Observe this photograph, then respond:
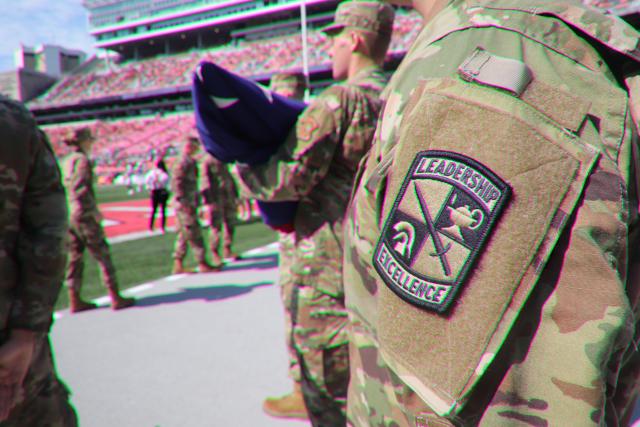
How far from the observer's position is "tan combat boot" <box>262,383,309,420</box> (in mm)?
2664

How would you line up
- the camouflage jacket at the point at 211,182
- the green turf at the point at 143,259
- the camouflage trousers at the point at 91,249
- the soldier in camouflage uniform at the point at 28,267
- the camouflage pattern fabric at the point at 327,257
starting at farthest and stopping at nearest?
the camouflage jacket at the point at 211,182, the green turf at the point at 143,259, the camouflage trousers at the point at 91,249, the camouflage pattern fabric at the point at 327,257, the soldier in camouflage uniform at the point at 28,267

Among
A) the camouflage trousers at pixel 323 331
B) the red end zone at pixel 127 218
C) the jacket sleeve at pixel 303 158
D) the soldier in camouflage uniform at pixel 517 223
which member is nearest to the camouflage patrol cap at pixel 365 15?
the jacket sleeve at pixel 303 158

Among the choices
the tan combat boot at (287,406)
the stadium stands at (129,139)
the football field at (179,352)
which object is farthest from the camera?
the stadium stands at (129,139)

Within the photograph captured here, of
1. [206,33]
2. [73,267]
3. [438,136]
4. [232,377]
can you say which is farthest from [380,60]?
[206,33]

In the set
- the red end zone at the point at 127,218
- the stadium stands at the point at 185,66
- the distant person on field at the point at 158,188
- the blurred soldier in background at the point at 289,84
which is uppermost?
the blurred soldier in background at the point at 289,84

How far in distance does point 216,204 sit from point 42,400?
18.0 feet

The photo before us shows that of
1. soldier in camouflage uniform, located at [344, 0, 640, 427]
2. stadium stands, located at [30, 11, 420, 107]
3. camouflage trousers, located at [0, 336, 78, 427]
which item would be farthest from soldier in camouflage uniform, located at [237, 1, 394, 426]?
stadium stands, located at [30, 11, 420, 107]

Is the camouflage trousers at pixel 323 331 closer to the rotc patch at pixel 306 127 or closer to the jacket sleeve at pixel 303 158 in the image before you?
the jacket sleeve at pixel 303 158

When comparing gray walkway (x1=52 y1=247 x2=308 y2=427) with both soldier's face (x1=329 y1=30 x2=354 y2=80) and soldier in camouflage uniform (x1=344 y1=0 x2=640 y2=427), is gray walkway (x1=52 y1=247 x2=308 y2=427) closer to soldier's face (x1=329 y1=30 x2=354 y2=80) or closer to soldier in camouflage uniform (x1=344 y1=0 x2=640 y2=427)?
soldier's face (x1=329 y1=30 x2=354 y2=80)

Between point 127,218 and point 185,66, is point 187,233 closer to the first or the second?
point 127,218

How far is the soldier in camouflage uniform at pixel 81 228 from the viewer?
4617 millimetres

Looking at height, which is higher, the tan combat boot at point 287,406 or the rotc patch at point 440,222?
the rotc patch at point 440,222

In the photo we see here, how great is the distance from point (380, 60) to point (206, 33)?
5376cm

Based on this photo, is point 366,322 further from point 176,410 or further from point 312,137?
point 176,410
